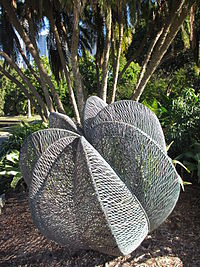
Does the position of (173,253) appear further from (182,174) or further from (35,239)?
(182,174)

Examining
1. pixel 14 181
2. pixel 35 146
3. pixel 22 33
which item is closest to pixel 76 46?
pixel 22 33

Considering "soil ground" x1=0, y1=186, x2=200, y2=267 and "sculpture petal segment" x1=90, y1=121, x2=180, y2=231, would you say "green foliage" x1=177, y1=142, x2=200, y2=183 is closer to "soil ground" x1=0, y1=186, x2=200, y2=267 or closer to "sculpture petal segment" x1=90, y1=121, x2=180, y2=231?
"soil ground" x1=0, y1=186, x2=200, y2=267

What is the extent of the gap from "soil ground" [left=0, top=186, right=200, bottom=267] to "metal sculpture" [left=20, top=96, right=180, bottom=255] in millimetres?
511

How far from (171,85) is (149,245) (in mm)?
14664

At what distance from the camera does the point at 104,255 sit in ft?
8.36

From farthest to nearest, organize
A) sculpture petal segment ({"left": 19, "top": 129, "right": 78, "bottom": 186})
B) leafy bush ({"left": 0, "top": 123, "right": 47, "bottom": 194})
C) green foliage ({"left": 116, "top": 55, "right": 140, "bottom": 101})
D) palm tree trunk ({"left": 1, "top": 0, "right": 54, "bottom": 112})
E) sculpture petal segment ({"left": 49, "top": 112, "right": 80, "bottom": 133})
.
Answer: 1. green foliage ({"left": 116, "top": 55, "right": 140, "bottom": 101})
2. palm tree trunk ({"left": 1, "top": 0, "right": 54, "bottom": 112})
3. leafy bush ({"left": 0, "top": 123, "right": 47, "bottom": 194})
4. sculpture petal segment ({"left": 49, "top": 112, "right": 80, "bottom": 133})
5. sculpture petal segment ({"left": 19, "top": 129, "right": 78, "bottom": 186})

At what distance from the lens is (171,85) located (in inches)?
635

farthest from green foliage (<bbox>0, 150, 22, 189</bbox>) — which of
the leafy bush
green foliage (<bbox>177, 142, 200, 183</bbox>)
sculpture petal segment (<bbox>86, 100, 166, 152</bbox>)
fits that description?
green foliage (<bbox>177, 142, 200, 183</bbox>)

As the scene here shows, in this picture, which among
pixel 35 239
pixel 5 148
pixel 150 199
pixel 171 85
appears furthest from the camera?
pixel 171 85

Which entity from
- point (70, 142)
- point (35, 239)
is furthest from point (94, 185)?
point (35, 239)

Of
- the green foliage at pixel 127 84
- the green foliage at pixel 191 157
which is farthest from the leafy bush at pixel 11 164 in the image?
the green foliage at pixel 127 84

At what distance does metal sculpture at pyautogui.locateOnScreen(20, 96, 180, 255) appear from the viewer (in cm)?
181

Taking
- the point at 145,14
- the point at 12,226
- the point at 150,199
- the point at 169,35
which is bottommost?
the point at 12,226

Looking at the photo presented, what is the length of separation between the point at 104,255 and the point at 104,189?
1.16 meters
